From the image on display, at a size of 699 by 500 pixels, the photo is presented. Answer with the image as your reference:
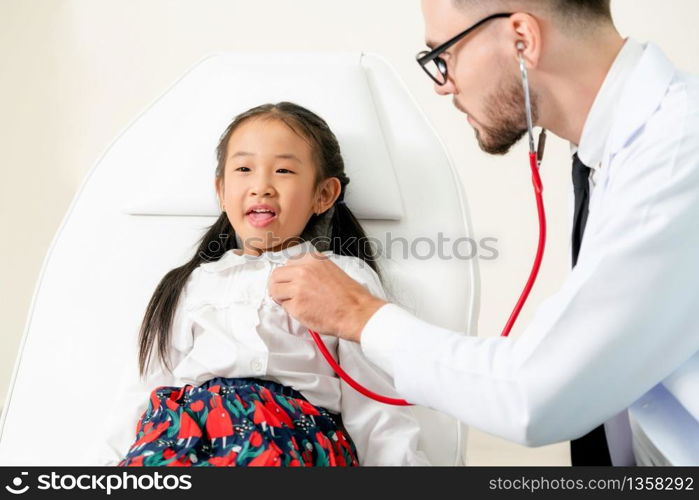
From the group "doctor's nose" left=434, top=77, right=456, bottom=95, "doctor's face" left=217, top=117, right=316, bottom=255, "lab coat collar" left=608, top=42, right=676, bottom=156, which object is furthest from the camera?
"doctor's face" left=217, top=117, right=316, bottom=255

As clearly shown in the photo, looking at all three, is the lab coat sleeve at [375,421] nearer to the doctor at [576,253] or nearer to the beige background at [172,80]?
the doctor at [576,253]

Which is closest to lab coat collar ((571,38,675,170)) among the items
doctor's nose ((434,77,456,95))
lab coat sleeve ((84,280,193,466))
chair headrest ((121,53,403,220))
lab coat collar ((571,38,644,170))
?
lab coat collar ((571,38,644,170))

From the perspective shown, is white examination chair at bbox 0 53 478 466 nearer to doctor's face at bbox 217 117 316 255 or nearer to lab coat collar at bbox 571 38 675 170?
doctor's face at bbox 217 117 316 255

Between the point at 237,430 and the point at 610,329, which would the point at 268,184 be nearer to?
the point at 237,430

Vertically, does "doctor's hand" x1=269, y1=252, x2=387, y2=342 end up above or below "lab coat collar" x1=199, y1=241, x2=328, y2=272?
below

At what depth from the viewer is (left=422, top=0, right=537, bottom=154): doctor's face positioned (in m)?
1.26

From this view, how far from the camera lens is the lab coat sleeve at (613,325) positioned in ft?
3.28

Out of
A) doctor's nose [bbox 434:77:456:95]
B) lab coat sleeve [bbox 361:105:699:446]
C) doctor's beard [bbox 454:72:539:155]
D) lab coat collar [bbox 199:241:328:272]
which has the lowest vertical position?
lab coat sleeve [bbox 361:105:699:446]

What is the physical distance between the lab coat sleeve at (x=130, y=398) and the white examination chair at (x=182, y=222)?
2.1 inches

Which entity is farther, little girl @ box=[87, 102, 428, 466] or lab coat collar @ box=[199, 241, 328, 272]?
lab coat collar @ box=[199, 241, 328, 272]

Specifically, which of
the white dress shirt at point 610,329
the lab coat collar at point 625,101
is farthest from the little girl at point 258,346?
the lab coat collar at point 625,101

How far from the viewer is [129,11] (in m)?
2.67

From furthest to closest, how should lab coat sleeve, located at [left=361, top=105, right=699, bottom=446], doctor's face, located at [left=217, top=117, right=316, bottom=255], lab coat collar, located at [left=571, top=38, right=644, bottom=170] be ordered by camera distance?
doctor's face, located at [left=217, top=117, right=316, bottom=255] → lab coat collar, located at [left=571, top=38, right=644, bottom=170] → lab coat sleeve, located at [left=361, top=105, right=699, bottom=446]
